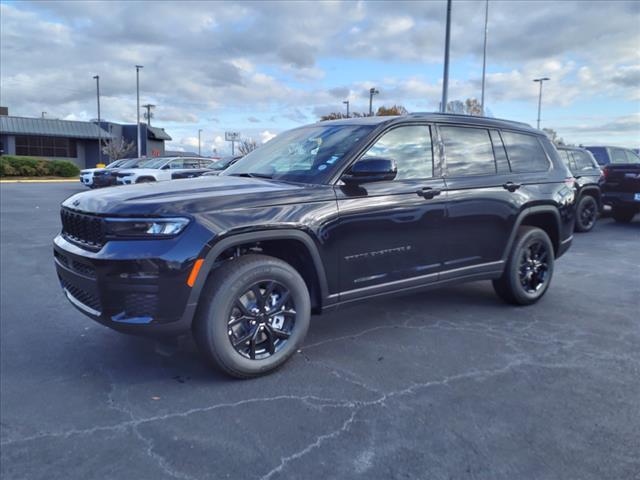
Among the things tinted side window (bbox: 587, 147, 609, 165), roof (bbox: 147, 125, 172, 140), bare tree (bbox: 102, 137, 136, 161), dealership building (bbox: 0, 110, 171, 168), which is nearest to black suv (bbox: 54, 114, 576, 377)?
tinted side window (bbox: 587, 147, 609, 165)

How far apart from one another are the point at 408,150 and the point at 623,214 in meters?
10.6

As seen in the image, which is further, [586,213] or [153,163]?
[153,163]

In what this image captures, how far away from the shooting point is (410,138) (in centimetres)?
441

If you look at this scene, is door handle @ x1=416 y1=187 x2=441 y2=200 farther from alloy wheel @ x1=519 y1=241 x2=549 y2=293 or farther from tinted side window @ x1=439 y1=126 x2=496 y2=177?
Answer: alloy wheel @ x1=519 y1=241 x2=549 y2=293

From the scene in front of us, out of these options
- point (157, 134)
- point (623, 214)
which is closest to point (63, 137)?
point (157, 134)

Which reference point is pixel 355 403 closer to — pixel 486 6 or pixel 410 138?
pixel 410 138

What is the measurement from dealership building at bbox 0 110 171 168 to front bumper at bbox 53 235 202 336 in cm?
4716

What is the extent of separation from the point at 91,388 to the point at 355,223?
211 centimetres

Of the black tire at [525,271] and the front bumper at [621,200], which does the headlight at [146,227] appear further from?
the front bumper at [621,200]

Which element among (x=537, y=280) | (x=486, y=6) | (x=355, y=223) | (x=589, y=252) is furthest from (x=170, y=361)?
(x=486, y=6)

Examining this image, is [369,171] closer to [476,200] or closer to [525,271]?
[476,200]

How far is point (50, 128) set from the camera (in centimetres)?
5197

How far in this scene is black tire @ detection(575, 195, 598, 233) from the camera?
36.3 feet

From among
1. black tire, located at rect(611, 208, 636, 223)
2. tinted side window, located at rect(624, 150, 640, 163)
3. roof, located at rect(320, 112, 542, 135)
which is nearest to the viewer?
roof, located at rect(320, 112, 542, 135)
